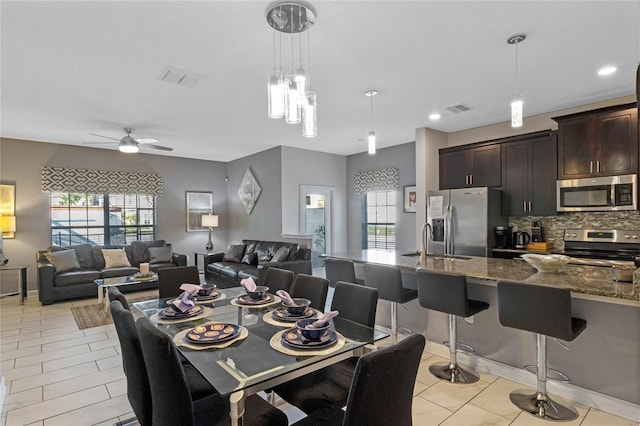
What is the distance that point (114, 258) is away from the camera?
239 inches

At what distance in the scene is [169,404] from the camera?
55.6 inches

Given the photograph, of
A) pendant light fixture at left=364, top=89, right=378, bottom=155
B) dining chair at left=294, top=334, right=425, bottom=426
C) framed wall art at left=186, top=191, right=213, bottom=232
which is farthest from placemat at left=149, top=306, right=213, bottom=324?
framed wall art at left=186, top=191, right=213, bottom=232

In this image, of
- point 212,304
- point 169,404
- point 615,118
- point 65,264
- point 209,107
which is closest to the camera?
point 169,404

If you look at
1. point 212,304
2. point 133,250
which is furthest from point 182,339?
point 133,250

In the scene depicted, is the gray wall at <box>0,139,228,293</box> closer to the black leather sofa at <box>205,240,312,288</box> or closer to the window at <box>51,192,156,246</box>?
the window at <box>51,192,156,246</box>

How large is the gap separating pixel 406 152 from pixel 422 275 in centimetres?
419

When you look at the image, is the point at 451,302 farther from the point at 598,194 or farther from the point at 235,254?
the point at 235,254

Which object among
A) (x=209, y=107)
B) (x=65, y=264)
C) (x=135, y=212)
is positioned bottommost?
(x=65, y=264)

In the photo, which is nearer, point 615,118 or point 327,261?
point 327,261

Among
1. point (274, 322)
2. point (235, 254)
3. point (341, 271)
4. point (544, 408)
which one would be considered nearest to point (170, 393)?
point (274, 322)

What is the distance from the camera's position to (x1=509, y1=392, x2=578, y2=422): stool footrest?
227cm

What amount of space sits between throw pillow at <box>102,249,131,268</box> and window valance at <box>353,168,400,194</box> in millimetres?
4791

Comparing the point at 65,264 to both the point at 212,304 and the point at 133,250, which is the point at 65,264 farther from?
the point at 212,304

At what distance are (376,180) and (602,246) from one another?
12.6ft
